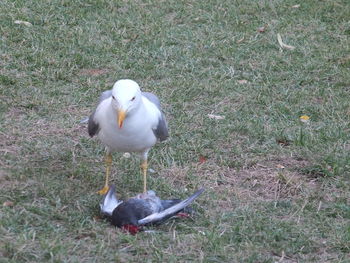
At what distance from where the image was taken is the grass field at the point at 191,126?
14.7 feet

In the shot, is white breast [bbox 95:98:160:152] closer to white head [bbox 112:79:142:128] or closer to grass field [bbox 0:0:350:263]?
white head [bbox 112:79:142:128]

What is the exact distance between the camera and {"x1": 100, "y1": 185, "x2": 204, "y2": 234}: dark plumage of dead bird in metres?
4.57

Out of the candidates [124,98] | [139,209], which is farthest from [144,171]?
[124,98]

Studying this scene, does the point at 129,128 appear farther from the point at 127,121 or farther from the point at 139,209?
the point at 139,209

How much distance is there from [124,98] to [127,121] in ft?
0.64

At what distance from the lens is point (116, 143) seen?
4.75 m

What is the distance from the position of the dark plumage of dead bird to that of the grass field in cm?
7

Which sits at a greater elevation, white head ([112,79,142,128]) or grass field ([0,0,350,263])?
white head ([112,79,142,128])

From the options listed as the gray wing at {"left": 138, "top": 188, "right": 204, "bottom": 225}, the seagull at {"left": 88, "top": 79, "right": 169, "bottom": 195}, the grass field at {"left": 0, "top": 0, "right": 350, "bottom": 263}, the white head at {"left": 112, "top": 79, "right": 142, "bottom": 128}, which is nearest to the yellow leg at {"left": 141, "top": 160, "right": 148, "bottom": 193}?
the seagull at {"left": 88, "top": 79, "right": 169, "bottom": 195}

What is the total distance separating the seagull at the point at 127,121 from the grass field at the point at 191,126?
0.43 m

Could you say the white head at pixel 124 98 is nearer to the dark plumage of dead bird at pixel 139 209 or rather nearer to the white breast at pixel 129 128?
the white breast at pixel 129 128

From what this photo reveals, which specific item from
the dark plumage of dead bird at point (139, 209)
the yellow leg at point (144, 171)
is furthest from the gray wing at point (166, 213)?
the yellow leg at point (144, 171)

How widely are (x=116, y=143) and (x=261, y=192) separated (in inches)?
45.3

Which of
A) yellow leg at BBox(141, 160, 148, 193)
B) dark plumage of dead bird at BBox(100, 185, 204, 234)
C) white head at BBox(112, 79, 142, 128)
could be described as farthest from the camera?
yellow leg at BBox(141, 160, 148, 193)
